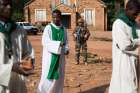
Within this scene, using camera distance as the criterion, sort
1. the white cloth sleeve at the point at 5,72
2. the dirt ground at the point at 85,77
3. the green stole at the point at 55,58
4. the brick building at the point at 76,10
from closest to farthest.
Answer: the white cloth sleeve at the point at 5,72
the green stole at the point at 55,58
the dirt ground at the point at 85,77
the brick building at the point at 76,10

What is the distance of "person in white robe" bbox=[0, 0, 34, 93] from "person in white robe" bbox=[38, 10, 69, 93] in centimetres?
481

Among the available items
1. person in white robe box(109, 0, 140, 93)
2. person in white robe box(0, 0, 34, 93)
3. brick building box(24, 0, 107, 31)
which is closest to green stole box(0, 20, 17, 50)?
person in white robe box(0, 0, 34, 93)

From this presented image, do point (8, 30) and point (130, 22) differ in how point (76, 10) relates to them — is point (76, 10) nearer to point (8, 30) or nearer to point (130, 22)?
point (130, 22)

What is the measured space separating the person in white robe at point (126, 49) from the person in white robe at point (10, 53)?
2.73 m

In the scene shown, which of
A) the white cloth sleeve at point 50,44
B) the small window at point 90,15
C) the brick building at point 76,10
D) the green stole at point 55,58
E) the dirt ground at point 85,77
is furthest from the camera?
the small window at point 90,15

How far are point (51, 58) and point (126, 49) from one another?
286cm

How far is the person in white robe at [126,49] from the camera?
7855 mm

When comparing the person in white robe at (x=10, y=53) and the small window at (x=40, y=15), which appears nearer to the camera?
the person in white robe at (x=10, y=53)

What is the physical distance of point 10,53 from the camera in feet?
17.5

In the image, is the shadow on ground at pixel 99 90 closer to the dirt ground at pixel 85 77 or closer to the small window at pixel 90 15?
the dirt ground at pixel 85 77

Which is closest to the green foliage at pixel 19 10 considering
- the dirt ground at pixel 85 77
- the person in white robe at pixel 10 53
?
the dirt ground at pixel 85 77

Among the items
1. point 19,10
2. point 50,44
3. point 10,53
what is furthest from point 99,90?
point 19,10

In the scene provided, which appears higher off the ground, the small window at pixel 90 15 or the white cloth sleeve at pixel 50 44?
the white cloth sleeve at pixel 50 44

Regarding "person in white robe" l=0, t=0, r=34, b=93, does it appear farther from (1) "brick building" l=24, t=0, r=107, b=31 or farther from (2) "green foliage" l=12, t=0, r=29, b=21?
(1) "brick building" l=24, t=0, r=107, b=31
